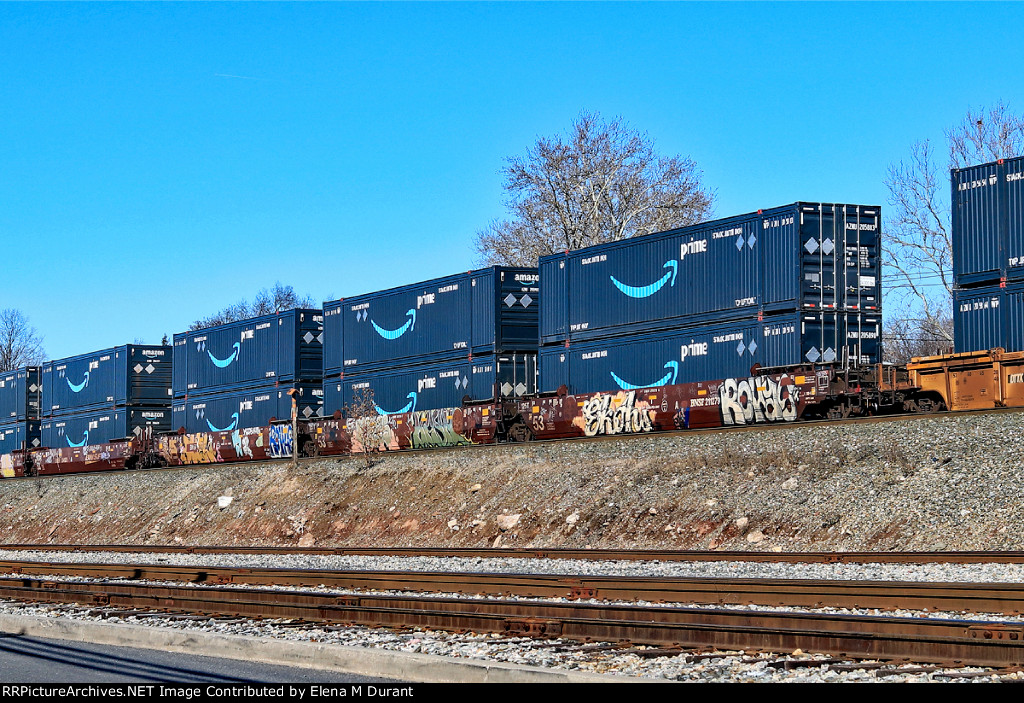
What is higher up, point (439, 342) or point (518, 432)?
point (439, 342)

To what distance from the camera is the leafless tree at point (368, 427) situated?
32.6 metres

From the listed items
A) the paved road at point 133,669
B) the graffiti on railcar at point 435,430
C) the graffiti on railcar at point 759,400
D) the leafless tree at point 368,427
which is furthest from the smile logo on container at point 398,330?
the paved road at point 133,669

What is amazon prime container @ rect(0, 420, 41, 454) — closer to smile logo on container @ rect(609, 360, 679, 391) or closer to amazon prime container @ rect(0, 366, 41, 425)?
amazon prime container @ rect(0, 366, 41, 425)

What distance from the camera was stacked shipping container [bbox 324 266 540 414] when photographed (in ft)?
101

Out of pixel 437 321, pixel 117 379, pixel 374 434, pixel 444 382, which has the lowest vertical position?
pixel 374 434

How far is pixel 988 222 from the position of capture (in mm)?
22734

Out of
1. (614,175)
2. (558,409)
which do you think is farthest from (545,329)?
(614,175)

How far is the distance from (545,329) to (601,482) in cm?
811

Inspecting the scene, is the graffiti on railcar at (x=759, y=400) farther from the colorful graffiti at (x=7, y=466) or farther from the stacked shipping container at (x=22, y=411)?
the stacked shipping container at (x=22, y=411)

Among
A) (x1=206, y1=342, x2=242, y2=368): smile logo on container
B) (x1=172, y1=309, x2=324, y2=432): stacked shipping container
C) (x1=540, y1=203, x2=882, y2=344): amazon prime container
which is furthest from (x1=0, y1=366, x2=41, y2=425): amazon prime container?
(x1=540, y1=203, x2=882, y2=344): amazon prime container

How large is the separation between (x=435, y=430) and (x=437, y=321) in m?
3.35

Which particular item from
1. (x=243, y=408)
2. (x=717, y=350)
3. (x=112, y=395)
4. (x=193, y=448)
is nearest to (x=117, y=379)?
(x=112, y=395)

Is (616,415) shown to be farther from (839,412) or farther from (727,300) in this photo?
(839,412)
